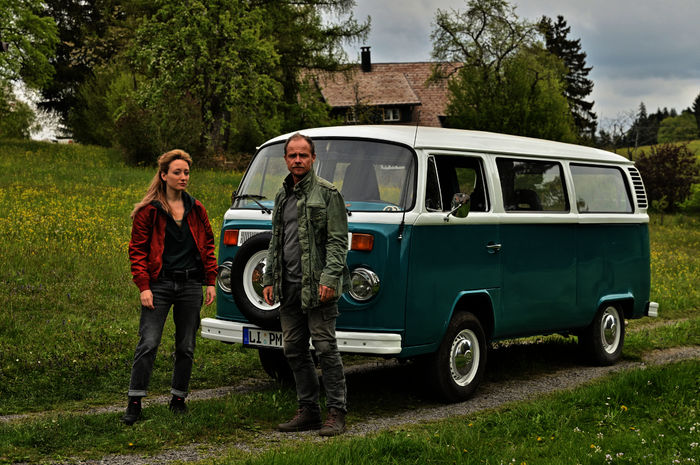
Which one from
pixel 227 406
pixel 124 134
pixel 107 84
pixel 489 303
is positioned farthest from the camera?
pixel 107 84

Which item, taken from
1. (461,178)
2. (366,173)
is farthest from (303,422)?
(461,178)

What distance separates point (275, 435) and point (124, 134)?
29336 mm

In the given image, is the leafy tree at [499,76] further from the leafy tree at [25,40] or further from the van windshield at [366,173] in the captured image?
the van windshield at [366,173]

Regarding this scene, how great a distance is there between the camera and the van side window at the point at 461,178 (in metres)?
8.09

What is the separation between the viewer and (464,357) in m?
8.05

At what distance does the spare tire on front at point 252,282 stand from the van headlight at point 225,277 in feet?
1.45

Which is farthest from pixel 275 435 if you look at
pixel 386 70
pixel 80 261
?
pixel 386 70

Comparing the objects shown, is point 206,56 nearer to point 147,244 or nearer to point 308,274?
point 147,244

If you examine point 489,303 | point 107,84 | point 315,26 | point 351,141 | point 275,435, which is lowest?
point 275,435

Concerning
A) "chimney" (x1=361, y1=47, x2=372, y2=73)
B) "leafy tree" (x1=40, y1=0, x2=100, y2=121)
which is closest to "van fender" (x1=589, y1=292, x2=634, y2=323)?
"leafy tree" (x1=40, y1=0, x2=100, y2=121)

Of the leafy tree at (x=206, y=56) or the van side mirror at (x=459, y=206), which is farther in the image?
the leafy tree at (x=206, y=56)

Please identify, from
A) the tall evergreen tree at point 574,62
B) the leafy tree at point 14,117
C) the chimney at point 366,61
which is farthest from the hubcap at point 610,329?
the tall evergreen tree at point 574,62

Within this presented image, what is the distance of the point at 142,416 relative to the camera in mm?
6812

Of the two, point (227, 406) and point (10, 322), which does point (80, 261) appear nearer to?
point (10, 322)
